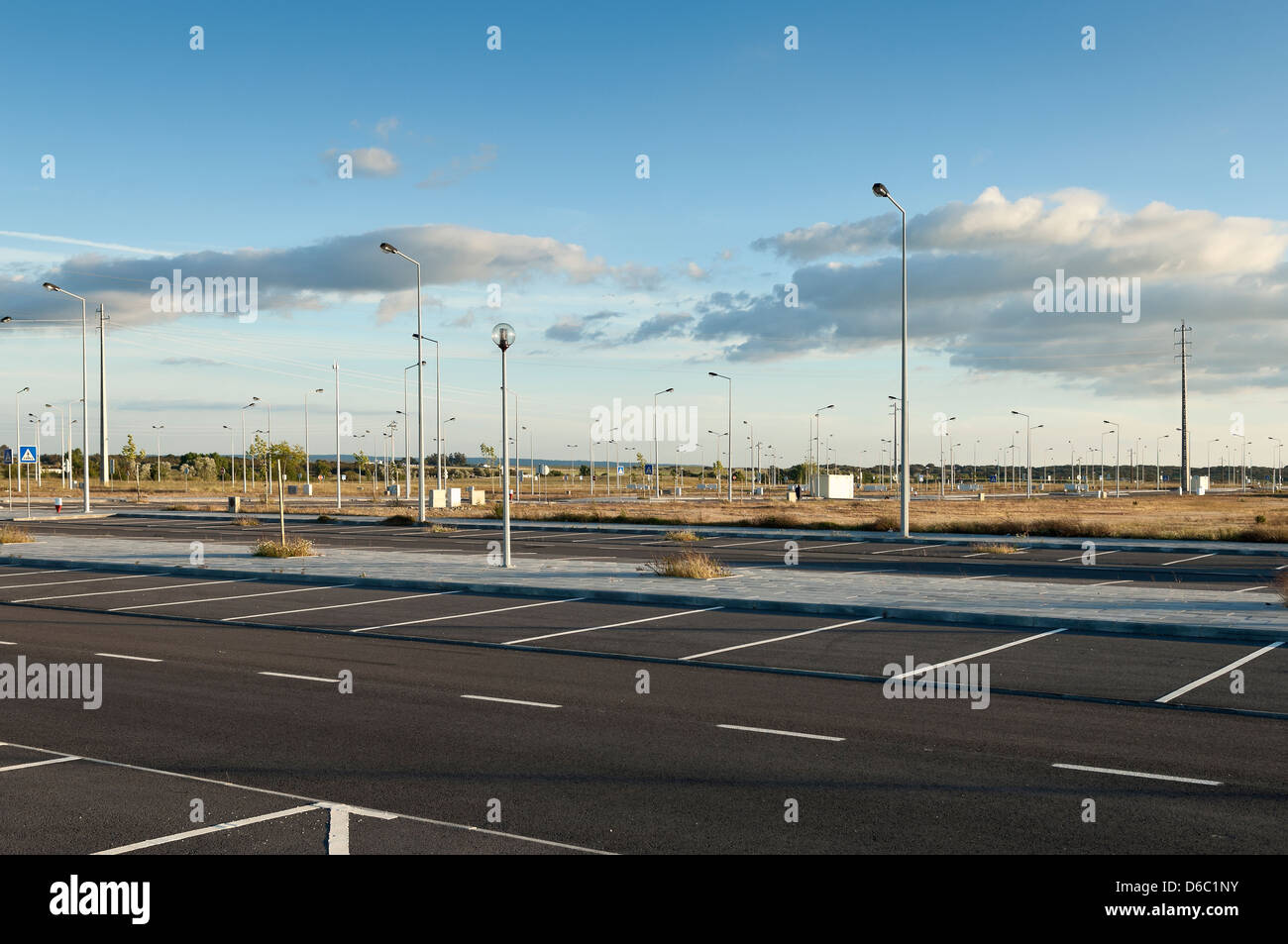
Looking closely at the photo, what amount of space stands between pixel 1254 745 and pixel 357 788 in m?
6.87

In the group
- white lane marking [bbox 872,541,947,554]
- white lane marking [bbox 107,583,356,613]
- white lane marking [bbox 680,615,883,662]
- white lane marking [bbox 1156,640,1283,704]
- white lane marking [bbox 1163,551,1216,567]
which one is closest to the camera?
white lane marking [bbox 1156,640,1283,704]

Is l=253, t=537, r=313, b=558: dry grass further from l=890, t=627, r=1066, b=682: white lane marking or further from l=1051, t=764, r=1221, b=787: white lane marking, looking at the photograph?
l=1051, t=764, r=1221, b=787: white lane marking

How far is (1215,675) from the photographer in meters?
11.1

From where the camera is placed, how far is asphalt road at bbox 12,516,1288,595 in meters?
22.2

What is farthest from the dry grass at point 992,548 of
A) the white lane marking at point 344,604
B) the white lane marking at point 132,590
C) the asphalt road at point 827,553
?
the white lane marking at point 132,590

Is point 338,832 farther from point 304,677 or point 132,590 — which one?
point 132,590

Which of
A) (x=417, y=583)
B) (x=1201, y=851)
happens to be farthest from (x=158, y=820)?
(x=417, y=583)

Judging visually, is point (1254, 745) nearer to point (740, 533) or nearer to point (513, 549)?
point (513, 549)

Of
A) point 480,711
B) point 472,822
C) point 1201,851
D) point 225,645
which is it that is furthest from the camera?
point 225,645

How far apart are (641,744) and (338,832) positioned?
2.79 metres

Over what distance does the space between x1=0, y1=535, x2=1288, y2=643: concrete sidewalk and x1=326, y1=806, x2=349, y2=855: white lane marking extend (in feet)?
36.0

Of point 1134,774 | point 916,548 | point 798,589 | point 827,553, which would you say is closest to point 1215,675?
point 1134,774

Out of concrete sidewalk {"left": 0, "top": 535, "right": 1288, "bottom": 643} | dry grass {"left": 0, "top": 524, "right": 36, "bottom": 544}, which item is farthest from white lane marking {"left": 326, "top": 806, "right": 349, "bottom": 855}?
dry grass {"left": 0, "top": 524, "right": 36, "bottom": 544}
